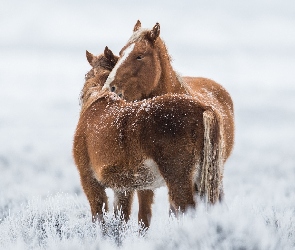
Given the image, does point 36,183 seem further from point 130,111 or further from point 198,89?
point 130,111

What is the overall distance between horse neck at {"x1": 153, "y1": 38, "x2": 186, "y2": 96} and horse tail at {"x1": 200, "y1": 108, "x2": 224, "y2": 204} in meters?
1.72

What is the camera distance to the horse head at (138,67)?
18.5ft

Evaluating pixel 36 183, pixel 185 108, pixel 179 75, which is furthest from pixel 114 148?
pixel 36 183

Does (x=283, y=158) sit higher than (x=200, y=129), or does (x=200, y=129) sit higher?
(x=200, y=129)

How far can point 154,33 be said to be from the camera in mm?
5969

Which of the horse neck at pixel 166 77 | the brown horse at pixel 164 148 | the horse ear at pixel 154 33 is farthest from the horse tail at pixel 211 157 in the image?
the horse ear at pixel 154 33

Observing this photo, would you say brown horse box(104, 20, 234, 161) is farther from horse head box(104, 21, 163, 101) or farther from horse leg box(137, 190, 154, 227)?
horse leg box(137, 190, 154, 227)

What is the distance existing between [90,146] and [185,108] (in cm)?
111

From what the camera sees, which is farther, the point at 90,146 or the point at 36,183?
the point at 36,183

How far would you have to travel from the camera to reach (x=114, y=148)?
183 inches

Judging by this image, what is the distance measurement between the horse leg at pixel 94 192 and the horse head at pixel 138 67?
39.1 inches

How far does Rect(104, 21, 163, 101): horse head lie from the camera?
565cm

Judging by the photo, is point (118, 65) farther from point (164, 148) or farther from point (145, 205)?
point (164, 148)

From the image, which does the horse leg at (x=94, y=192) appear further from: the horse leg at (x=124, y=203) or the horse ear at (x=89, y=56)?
the horse ear at (x=89, y=56)
